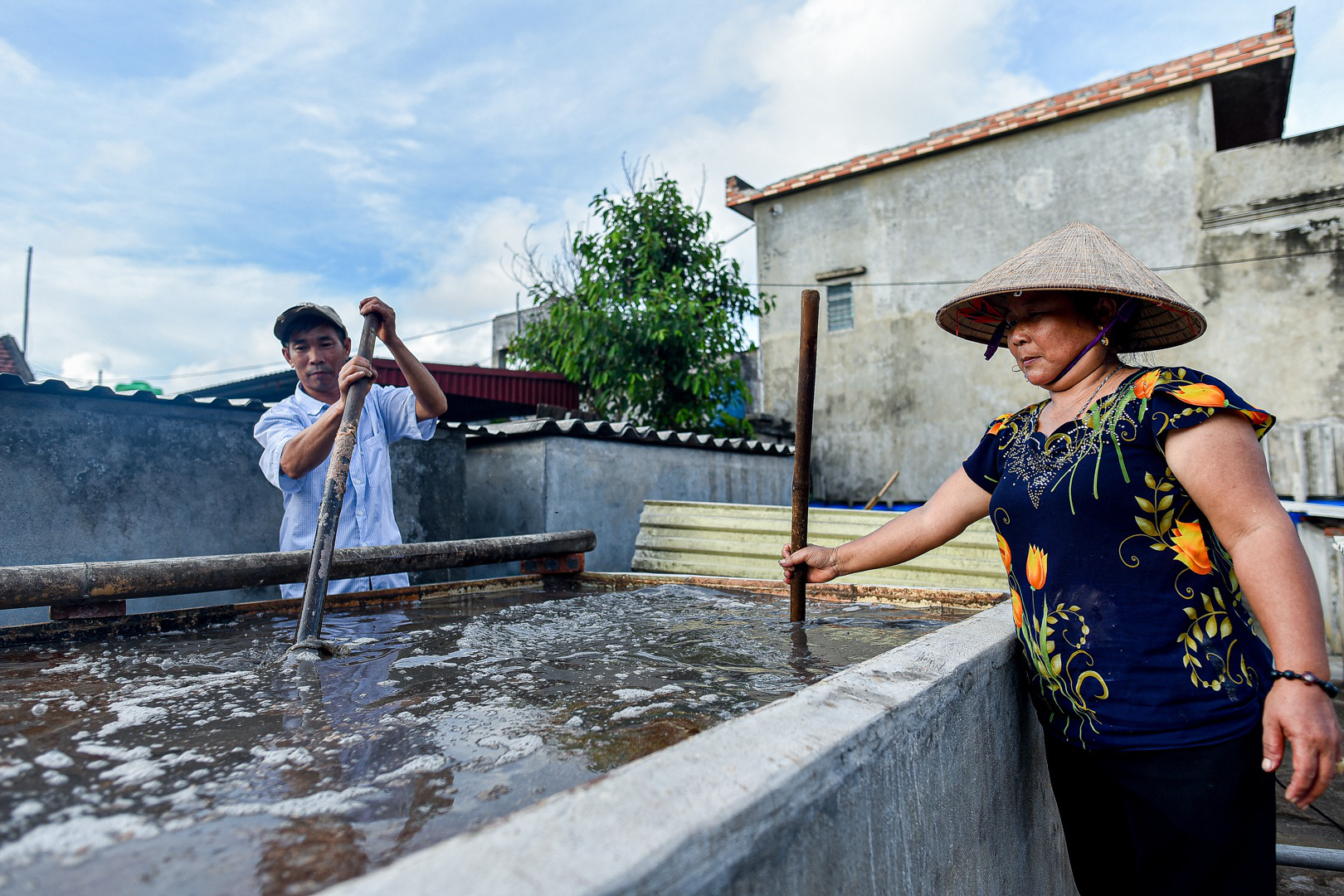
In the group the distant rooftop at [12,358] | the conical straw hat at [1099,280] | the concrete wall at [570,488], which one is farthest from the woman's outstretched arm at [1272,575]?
the distant rooftop at [12,358]

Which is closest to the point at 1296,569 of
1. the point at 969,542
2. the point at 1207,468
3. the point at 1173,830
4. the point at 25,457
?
the point at 1207,468

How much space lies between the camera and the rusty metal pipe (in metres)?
2.15

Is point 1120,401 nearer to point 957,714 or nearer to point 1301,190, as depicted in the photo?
point 957,714

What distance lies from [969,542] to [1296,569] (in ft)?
9.73

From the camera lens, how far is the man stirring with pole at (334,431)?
298 centimetres

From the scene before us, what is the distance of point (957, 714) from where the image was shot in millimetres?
1491

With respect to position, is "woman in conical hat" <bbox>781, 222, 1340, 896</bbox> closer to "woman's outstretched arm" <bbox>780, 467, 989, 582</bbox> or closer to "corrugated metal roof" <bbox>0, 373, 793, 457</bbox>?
"woman's outstretched arm" <bbox>780, 467, 989, 582</bbox>

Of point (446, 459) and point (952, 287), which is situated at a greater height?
point (952, 287)

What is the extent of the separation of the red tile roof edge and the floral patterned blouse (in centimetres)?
1015

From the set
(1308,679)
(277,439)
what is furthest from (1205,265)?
(277,439)

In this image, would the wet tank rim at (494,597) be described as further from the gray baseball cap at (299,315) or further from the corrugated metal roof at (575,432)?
the corrugated metal roof at (575,432)

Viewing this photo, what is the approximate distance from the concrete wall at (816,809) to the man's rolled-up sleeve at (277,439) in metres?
2.47

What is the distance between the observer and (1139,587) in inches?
60.2

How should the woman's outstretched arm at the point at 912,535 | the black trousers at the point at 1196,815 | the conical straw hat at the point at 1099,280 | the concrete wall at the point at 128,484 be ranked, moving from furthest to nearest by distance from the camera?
the concrete wall at the point at 128,484, the woman's outstretched arm at the point at 912,535, the conical straw hat at the point at 1099,280, the black trousers at the point at 1196,815
